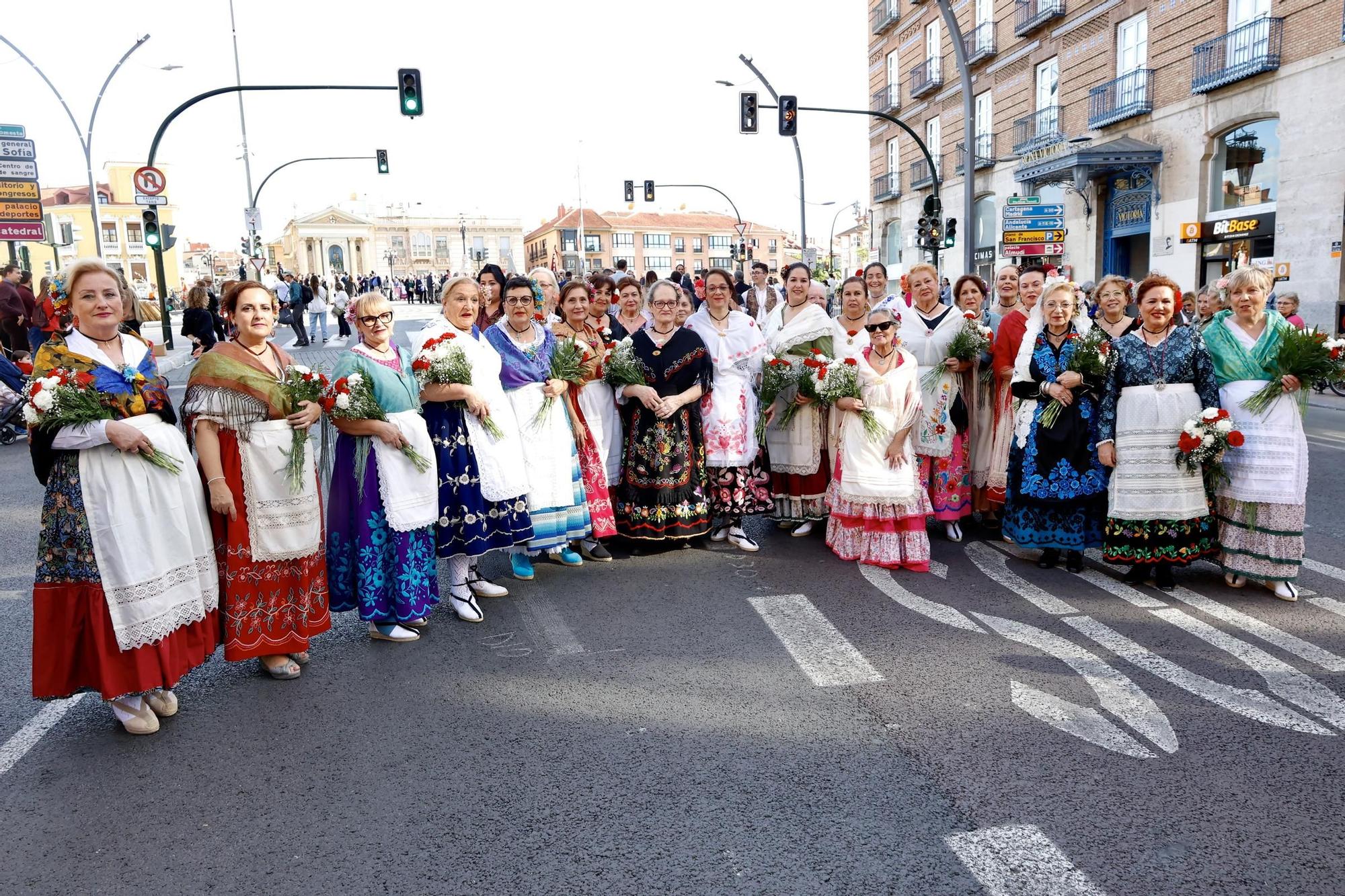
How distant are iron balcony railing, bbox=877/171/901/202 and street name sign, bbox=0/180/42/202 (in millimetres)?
28460

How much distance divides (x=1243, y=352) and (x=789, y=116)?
19.5 meters

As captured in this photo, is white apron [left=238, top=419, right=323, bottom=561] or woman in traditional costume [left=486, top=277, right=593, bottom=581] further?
woman in traditional costume [left=486, top=277, right=593, bottom=581]

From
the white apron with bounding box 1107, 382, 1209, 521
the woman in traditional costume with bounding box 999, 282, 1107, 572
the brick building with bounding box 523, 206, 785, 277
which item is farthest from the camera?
the brick building with bounding box 523, 206, 785, 277

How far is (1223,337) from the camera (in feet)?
18.5

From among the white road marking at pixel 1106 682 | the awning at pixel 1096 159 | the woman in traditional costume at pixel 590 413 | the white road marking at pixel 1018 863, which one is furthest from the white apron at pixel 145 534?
the awning at pixel 1096 159

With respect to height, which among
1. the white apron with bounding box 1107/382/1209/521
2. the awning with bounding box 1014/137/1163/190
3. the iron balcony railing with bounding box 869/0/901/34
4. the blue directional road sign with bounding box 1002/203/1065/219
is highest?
the iron balcony railing with bounding box 869/0/901/34

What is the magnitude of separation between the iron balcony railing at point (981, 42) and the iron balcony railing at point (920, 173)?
14.3ft

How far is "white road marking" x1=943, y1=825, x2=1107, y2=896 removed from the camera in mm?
2896

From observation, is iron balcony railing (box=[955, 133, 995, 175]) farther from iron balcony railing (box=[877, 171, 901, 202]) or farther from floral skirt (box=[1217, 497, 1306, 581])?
floral skirt (box=[1217, 497, 1306, 581])

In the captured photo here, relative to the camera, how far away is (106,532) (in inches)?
155

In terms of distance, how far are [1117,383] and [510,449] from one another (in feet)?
12.1

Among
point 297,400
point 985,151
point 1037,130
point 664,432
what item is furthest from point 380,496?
point 985,151

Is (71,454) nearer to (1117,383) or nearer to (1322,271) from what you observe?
(1117,383)

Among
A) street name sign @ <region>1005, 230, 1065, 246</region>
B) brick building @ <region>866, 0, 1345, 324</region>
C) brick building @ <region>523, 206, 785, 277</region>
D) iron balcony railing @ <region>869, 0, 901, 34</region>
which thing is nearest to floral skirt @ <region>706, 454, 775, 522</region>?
street name sign @ <region>1005, 230, 1065, 246</region>
